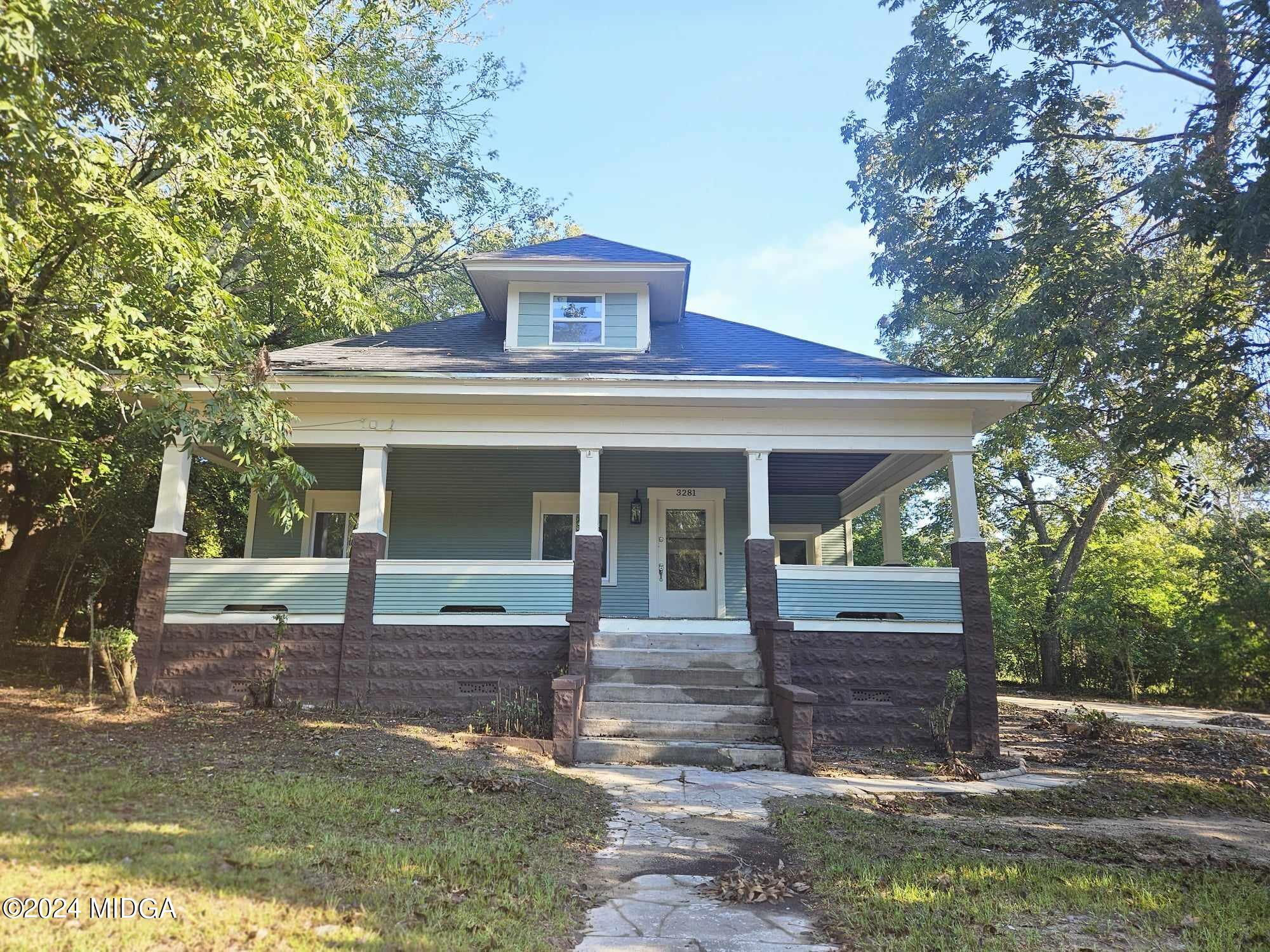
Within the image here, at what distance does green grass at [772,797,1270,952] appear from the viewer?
11.3ft

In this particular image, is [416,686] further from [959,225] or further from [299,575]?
[959,225]

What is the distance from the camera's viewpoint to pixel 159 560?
9.06 metres

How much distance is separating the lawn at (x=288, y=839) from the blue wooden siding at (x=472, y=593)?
2.43m

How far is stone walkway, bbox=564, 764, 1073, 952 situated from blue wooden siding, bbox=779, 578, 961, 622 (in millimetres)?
2026

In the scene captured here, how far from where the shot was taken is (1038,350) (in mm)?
11633

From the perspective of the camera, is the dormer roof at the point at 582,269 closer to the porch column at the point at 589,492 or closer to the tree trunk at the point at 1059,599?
the porch column at the point at 589,492

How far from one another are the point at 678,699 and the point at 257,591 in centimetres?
515

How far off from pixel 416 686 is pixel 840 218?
39.5 feet

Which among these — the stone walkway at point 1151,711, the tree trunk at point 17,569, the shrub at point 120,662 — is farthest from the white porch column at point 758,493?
the tree trunk at point 17,569

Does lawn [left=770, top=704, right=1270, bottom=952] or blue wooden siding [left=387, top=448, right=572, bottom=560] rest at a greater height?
blue wooden siding [left=387, top=448, right=572, bottom=560]

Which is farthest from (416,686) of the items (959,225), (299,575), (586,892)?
(959,225)

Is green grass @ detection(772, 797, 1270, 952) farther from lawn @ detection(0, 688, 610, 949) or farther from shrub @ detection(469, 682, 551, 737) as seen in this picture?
shrub @ detection(469, 682, 551, 737)

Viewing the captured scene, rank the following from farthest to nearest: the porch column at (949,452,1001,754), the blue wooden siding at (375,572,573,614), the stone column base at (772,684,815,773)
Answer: the blue wooden siding at (375,572,573,614) → the porch column at (949,452,1001,754) → the stone column base at (772,684,815,773)

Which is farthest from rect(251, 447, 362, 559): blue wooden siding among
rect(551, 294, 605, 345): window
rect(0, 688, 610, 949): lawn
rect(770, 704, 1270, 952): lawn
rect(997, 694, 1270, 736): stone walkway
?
rect(997, 694, 1270, 736): stone walkway
